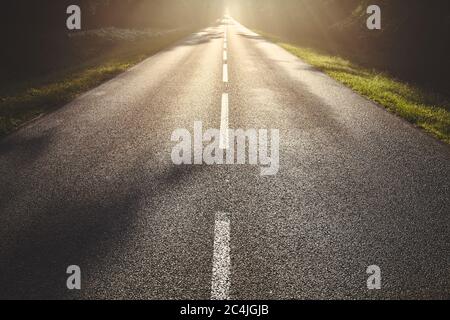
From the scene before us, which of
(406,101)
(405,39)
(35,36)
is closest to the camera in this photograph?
(406,101)

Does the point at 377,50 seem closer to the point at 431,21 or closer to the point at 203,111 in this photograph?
the point at 431,21

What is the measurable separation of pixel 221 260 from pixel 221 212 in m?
0.91

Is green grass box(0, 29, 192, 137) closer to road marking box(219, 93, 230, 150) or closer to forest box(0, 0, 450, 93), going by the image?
forest box(0, 0, 450, 93)

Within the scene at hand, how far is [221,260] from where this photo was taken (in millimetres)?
3416

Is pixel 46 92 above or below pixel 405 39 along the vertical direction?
below

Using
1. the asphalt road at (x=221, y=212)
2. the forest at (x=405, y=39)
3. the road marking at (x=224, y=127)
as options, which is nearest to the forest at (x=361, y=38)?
the forest at (x=405, y=39)

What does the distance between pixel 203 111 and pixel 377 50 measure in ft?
69.0

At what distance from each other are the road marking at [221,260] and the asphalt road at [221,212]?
12mm

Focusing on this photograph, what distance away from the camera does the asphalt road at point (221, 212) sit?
318cm

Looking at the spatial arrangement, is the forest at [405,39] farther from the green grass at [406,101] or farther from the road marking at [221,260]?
the road marking at [221,260]

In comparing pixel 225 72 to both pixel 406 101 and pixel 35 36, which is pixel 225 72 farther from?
pixel 35 36

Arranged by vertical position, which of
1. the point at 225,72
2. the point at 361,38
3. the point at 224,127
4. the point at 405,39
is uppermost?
the point at 361,38

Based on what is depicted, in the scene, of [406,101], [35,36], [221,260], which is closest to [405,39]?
[406,101]

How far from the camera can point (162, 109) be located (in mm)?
8789
